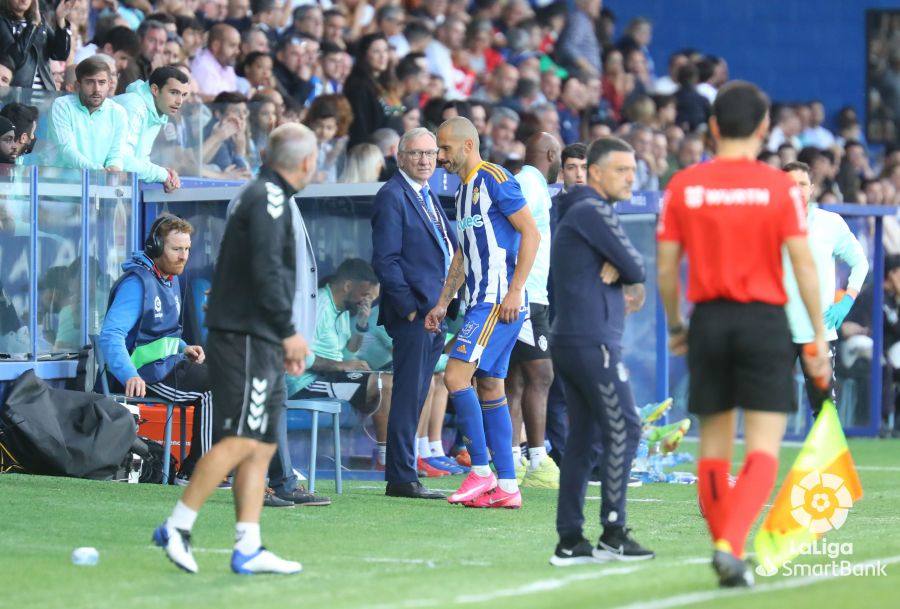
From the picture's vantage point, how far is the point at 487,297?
9.05 meters

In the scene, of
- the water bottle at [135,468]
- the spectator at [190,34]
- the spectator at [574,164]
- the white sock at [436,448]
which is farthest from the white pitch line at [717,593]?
the spectator at [190,34]

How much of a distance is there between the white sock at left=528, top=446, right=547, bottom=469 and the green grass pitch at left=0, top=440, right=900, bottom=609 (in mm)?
534

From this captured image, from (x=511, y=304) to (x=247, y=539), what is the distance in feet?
9.57

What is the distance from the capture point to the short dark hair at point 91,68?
433 inches

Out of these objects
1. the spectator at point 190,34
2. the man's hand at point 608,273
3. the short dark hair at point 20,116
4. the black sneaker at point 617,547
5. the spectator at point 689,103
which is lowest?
the black sneaker at point 617,547

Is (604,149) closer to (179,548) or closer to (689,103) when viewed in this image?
(179,548)

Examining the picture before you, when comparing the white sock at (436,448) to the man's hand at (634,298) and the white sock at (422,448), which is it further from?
the man's hand at (634,298)

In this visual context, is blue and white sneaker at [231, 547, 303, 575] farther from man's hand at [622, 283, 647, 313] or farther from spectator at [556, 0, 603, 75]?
spectator at [556, 0, 603, 75]

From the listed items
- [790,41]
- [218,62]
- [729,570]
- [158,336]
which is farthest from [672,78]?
[729,570]

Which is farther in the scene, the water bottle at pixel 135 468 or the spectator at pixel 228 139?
the spectator at pixel 228 139

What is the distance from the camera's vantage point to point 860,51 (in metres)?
22.0

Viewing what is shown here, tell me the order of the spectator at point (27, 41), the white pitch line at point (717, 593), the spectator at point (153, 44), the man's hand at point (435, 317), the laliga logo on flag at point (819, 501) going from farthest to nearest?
the spectator at point (153, 44), the spectator at point (27, 41), the man's hand at point (435, 317), the laliga logo on flag at point (819, 501), the white pitch line at point (717, 593)

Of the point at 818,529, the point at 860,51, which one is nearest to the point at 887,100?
the point at 860,51

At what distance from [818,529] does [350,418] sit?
4.48m
